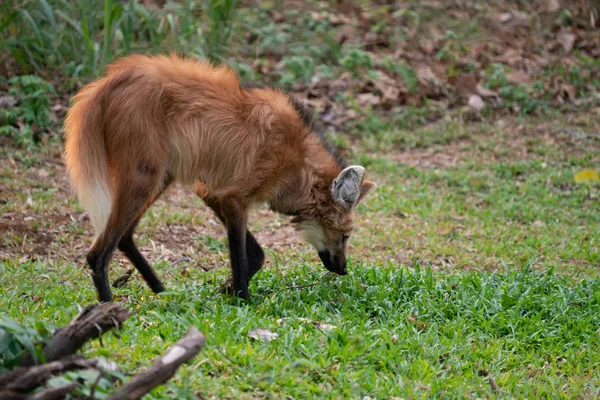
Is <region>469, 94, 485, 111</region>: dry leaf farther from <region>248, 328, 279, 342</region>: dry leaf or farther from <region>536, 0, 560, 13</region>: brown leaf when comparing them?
<region>248, 328, 279, 342</region>: dry leaf

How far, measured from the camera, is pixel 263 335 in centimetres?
332

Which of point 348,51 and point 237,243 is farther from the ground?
point 237,243

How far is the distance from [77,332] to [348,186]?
2212mm

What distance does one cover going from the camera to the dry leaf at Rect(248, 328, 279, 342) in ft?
10.8

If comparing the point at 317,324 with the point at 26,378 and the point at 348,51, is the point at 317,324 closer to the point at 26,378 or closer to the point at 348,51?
the point at 26,378

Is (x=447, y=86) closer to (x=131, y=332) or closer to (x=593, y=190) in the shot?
(x=593, y=190)

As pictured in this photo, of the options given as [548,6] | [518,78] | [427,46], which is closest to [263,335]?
[518,78]

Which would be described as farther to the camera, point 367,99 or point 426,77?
point 426,77

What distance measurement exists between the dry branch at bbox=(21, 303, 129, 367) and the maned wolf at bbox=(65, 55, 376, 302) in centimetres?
134

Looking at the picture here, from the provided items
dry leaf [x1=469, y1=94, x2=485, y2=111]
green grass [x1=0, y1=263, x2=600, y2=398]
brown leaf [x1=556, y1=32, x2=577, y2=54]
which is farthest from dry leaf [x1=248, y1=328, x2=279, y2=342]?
brown leaf [x1=556, y1=32, x2=577, y2=54]

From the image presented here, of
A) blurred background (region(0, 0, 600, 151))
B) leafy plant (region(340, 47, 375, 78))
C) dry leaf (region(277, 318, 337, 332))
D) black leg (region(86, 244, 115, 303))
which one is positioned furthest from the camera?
leafy plant (region(340, 47, 375, 78))

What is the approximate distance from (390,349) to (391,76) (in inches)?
249

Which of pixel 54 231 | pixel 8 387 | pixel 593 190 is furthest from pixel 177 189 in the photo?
pixel 8 387

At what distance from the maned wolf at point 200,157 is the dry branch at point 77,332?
1.34 meters
